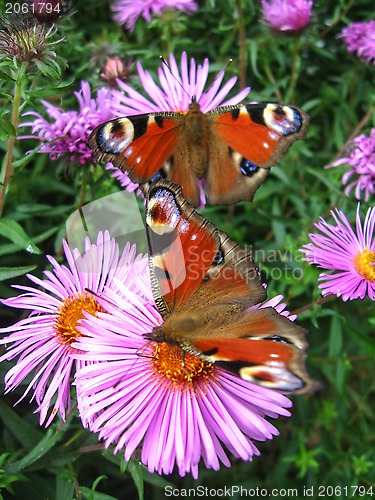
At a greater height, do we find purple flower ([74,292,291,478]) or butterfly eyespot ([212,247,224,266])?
A: butterfly eyespot ([212,247,224,266])

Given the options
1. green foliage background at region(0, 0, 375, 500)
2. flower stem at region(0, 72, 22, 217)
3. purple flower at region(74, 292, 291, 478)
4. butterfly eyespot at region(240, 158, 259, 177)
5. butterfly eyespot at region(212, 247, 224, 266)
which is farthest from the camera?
butterfly eyespot at region(240, 158, 259, 177)

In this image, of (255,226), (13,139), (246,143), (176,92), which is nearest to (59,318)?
(13,139)

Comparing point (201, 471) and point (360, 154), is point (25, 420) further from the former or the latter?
point (360, 154)

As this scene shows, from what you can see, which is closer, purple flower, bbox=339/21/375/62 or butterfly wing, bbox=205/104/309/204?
butterfly wing, bbox=205/104/309/204

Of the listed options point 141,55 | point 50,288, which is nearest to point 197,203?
point 50,288

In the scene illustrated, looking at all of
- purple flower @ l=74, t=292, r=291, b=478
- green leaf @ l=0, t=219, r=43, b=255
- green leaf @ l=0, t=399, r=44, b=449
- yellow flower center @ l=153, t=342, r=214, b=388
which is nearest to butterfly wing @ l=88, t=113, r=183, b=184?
green leaf @ l=0, t=219, r=43, b=255

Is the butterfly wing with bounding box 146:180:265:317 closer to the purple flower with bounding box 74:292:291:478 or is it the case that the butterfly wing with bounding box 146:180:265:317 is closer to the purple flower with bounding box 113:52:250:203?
the purple flower with bounding box 74:292:291:478

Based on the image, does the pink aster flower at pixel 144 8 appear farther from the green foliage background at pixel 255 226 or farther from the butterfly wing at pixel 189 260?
the butterfly wing at pixel 189 260
